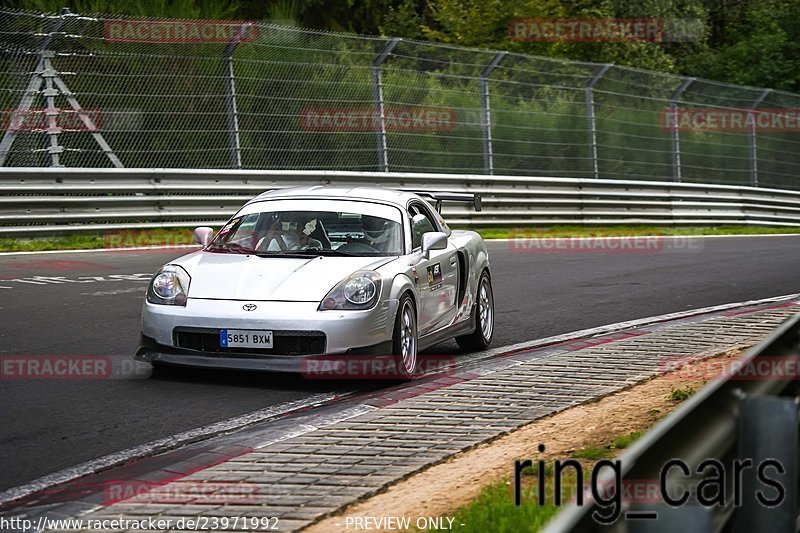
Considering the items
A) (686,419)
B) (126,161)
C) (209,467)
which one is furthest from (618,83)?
(686,419)

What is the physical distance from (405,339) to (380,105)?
1273 centimetres

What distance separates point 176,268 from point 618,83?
724 inches

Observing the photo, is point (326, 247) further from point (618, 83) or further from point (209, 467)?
point (618, 83)

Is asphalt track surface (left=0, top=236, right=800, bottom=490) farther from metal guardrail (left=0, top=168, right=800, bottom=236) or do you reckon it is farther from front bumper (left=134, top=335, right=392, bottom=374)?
metal guardrail (left=0, top=168, right=800, bottom=236)

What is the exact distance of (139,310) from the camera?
1084 centimetres

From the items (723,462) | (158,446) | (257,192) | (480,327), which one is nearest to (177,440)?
(158,446)

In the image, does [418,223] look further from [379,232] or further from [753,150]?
[753,150]

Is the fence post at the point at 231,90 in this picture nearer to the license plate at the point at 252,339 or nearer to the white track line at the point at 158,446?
the license plate at the point at 252,339

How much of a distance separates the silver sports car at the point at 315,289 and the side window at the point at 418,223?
17 millimetres
